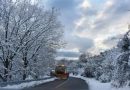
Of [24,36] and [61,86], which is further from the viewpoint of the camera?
[24,36]

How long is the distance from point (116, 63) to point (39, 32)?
23.2m

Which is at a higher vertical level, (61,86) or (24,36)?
(24,36)

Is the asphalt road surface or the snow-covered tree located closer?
the asphalt road surface

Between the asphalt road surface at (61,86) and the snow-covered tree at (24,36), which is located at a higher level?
the snow-covered tree at (24,36)

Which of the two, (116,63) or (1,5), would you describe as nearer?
(116,63)

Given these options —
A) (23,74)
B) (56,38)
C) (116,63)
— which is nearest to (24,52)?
(23,74)

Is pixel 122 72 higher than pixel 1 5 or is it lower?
lower

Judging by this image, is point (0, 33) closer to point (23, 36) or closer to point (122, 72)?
point (23, 36)

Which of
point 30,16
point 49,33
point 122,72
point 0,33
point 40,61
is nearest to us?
point 122,72

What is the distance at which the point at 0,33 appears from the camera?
138ft

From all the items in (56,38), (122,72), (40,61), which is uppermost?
(56,38)

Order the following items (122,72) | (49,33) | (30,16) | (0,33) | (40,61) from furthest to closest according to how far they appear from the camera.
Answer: (40,61) < (49,33) < (30,16) < (0,33) < (122,72)

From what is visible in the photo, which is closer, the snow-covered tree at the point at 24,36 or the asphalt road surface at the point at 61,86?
the asphalt road surface at the point at 61,86

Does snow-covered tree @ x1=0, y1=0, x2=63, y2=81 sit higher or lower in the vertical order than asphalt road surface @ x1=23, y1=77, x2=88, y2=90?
higher
